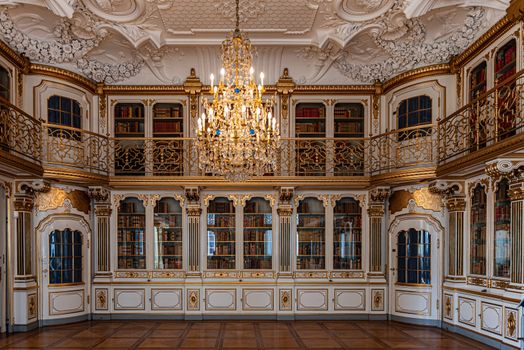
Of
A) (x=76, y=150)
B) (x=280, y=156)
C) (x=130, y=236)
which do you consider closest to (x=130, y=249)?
(x=130, y=236)

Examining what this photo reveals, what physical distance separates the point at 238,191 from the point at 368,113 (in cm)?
318

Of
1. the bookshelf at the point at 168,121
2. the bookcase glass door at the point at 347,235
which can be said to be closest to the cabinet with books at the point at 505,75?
the bookcase glass door at the point at 347,235

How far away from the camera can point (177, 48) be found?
9.61m

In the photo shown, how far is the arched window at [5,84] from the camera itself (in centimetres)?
821

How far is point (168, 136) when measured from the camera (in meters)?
10.1

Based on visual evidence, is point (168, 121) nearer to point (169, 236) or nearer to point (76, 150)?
point (76, 150)

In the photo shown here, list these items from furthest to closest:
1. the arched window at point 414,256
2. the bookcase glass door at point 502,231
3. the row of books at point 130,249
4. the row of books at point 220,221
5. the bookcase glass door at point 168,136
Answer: the row of books at point 220,221 < the row of books at point 130,249 < the bookcase glass door at point 168,136 < the arched window at point 414,256 < the bookcase glass door at point 502,231

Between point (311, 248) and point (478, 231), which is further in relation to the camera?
point (311, 248)

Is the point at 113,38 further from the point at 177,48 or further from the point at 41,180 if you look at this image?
the point at 41,180

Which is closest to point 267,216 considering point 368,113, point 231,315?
point 231,315

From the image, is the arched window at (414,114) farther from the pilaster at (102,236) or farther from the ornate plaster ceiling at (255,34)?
the pilaster at (102,236)

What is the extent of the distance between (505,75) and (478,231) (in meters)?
2.54

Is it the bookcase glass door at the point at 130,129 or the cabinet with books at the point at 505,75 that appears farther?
the bookcase glass door at the point at 130,129

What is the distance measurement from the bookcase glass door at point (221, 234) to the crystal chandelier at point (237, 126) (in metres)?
3.76
